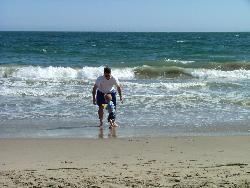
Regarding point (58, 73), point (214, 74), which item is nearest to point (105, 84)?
point (58, 73)

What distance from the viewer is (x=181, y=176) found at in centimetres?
552

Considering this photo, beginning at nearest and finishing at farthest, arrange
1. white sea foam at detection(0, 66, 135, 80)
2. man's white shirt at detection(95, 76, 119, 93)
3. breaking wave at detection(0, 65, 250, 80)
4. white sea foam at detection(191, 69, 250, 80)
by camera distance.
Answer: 1. man's white shirt at detection(95, 76, 119, 93)
2. white sea foam at detection(0, 66, 135, 80)
3. breaking wave at detection(0, 65, 250, 80)
4. white sea foam at detection(191, 69, 250, 80)

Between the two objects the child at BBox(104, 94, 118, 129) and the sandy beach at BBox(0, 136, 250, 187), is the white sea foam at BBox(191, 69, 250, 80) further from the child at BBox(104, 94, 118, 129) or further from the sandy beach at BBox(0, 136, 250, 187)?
the sandy beach at BBox(0, 136, 250, 187)

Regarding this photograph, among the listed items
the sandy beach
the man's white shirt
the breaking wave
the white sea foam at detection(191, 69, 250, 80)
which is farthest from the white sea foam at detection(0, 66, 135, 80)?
the sandy beach

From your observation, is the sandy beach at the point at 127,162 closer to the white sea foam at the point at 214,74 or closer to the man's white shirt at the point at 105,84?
the man's white shirt at the point at 105,84

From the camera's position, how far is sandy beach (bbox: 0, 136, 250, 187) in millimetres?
5277

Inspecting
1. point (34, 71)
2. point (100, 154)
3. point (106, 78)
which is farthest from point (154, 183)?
point (34, 71)

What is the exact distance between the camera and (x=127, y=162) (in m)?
6.50

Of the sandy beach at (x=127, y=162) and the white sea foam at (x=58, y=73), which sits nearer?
the sandy beach at (x=127, y=162)

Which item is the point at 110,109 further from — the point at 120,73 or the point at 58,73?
the point at 120,73

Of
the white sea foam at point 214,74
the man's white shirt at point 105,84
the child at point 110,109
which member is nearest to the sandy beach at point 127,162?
the child at point 110,109

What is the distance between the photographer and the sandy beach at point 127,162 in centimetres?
528

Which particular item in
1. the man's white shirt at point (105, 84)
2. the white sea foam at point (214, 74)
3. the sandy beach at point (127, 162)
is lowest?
the white sea foam at point (214, 74)

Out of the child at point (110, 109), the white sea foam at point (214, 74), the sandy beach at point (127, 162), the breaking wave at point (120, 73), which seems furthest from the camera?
the white sea foam at point (214, 74)
